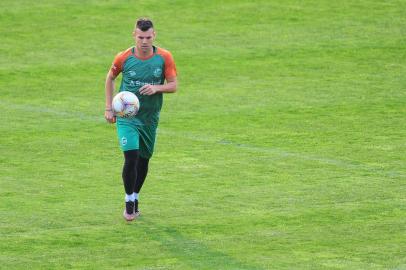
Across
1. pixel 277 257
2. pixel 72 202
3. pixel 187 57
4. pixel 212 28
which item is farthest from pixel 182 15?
pixel 277 257

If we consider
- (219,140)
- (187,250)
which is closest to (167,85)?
(187,250)

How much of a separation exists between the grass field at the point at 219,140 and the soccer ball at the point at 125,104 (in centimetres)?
106

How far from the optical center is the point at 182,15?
21047 mm

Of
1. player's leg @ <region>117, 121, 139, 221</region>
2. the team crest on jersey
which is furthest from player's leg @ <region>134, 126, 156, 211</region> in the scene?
the team crest on jersey

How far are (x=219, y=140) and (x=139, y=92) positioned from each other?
12.0ft

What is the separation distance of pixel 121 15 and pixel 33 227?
11076mm

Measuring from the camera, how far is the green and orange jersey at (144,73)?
10.9m

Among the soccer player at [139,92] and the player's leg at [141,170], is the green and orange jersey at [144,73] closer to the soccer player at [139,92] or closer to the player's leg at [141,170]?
the soccer player at [139,92]

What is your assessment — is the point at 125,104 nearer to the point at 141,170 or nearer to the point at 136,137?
the point at 136,137

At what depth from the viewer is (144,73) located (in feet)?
35.9

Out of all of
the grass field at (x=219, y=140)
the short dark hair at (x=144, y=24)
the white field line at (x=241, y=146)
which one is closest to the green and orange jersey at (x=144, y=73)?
the short dark hair at (x=144, y=24)

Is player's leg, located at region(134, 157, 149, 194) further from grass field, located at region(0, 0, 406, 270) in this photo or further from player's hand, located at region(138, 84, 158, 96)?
player's hand, located at region(138, 84, 158, 96)

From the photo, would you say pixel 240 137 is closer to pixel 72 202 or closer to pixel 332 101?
pixel 332 101

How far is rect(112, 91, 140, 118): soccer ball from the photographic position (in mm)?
10648
